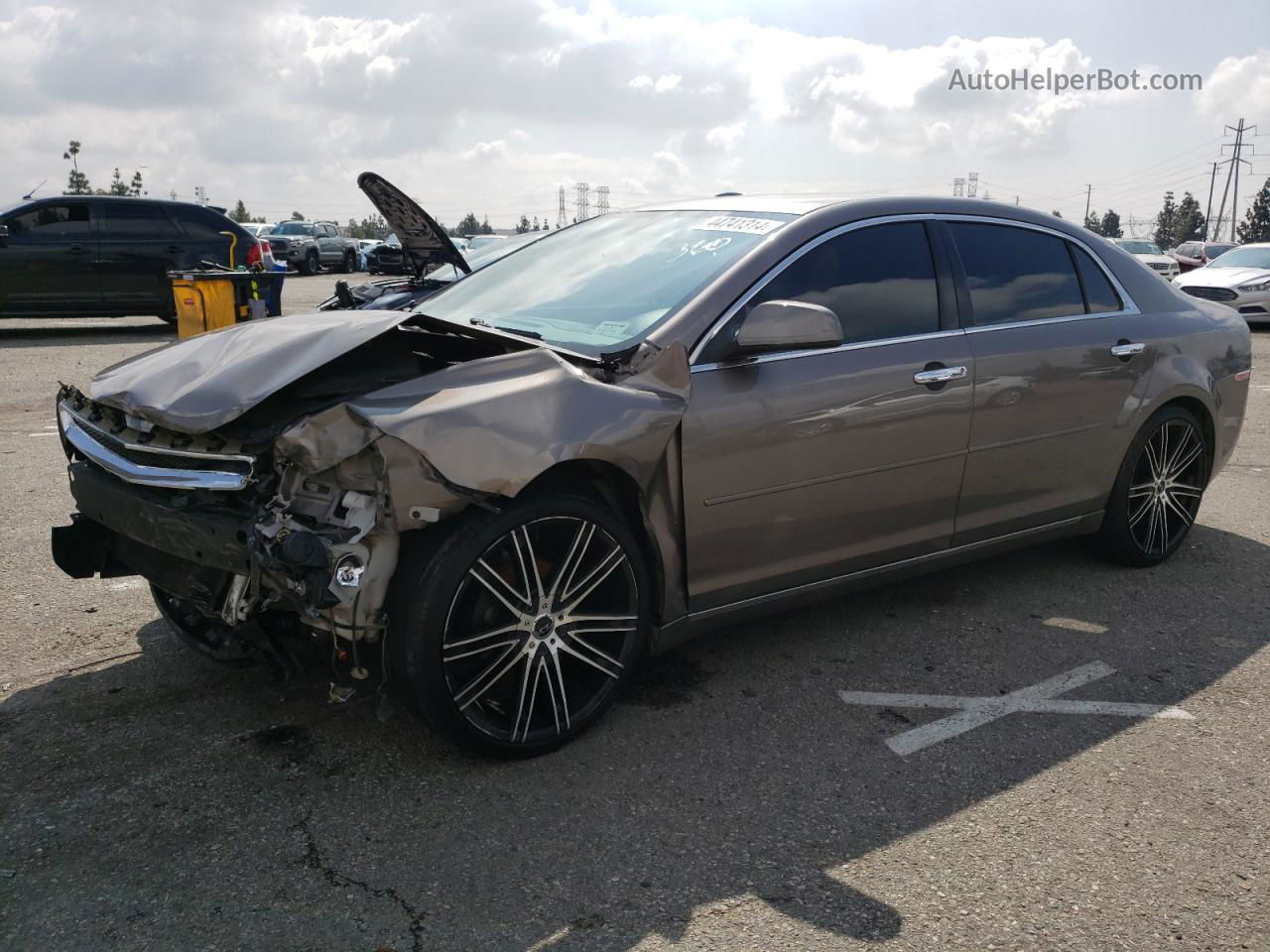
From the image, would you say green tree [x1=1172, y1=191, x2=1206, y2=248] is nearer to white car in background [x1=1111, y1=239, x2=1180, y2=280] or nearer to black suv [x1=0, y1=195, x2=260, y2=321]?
white car in background [x1=1111, y1=239, x2=1180, y2=280]

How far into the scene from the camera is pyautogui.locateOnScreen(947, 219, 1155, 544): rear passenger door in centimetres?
422

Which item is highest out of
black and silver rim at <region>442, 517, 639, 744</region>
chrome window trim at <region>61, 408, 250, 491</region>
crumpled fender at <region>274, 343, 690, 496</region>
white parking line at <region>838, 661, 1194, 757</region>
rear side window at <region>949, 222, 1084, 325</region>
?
rear side window at <region>949, 222, 1084, 325</region>

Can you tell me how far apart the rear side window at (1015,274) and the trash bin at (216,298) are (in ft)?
29.7

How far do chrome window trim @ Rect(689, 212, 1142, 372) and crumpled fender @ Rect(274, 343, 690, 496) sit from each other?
9.0 inches

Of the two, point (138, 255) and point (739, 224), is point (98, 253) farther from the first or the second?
point (739, 224)

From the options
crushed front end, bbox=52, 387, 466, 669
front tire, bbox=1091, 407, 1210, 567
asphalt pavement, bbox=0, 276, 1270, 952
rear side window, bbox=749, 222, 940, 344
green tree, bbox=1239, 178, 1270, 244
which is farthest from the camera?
green tree, bbox=1239, 178, 1270, 244

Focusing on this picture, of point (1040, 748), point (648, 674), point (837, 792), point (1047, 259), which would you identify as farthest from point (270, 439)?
point (1047, 259)

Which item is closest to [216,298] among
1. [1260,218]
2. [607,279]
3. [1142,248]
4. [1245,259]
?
[607,279]

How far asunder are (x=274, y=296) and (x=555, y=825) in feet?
35.1

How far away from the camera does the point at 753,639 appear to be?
429cm

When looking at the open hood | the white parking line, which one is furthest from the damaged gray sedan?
the open hood

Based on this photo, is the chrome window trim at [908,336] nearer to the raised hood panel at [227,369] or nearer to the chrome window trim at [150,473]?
A: the raised hood panel at [227,369]

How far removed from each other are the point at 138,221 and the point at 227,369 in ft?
42.3

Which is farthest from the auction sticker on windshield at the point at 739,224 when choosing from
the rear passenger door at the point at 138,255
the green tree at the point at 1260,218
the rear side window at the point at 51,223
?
the green tree at the point at 1260,218
